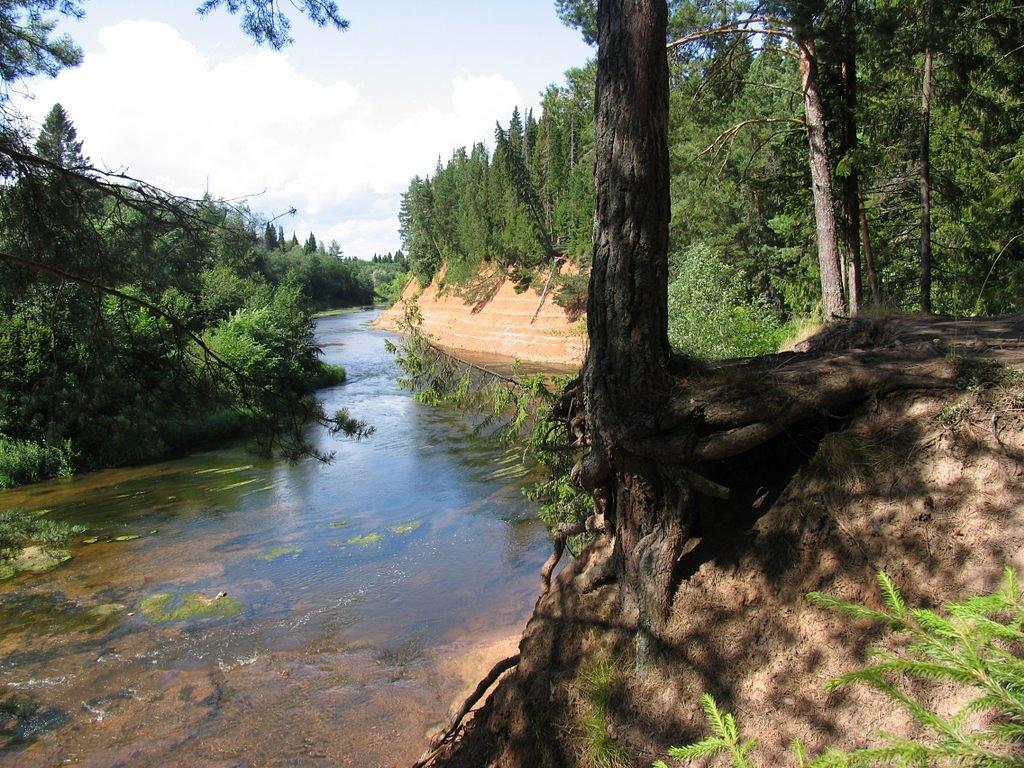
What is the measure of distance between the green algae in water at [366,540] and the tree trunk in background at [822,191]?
1011cm

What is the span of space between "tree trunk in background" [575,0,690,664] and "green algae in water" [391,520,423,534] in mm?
11702

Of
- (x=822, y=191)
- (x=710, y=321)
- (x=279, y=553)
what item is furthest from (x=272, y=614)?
(x=822, y=191)

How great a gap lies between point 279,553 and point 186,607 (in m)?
2.49

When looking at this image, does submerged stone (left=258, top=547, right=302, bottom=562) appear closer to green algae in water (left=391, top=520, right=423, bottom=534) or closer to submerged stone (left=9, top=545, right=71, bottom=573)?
green algae in water (left=391, top=520, right=423, bottom=534)

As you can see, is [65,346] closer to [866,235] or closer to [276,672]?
[276,672]

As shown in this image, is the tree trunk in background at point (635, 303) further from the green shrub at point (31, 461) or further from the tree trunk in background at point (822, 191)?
the green shrub at point (31, 461)

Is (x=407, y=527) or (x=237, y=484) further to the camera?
(x=237, y=484)

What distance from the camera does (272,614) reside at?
12.8m

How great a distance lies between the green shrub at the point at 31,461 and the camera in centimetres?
2209

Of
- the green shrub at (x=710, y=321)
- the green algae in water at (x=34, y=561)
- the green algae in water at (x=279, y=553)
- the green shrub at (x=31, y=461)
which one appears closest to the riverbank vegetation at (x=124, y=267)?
the green algae in water at (x=279, y=553)

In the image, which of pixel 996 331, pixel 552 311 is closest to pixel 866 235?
pixel 996 331

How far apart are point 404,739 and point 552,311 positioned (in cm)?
3678

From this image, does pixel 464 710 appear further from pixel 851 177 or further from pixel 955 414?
pixel 851 177

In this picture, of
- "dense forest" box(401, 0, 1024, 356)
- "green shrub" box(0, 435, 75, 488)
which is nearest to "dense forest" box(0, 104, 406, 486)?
"dense forest" box(401, 0, 1024, 356)
